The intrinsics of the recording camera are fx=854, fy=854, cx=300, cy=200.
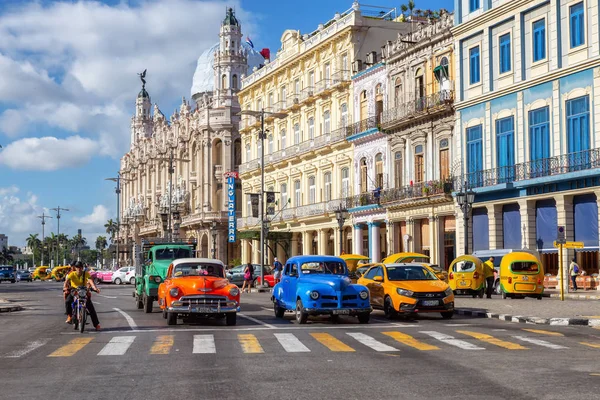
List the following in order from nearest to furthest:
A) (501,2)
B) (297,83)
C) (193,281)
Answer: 1. (193,281)
2. (501,2)
3. (297,83)

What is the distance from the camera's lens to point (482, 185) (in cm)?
4262

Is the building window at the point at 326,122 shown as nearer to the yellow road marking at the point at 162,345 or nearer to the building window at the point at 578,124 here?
the building window at the point at 578,124

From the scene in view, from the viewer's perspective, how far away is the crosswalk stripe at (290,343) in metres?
15.5

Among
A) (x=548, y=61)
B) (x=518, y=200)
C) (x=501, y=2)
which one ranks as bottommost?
(x=518, y=200)

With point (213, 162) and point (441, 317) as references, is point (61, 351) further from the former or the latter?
point (213, 162)

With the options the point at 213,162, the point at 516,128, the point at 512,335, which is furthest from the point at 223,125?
Result: the point at 512,335

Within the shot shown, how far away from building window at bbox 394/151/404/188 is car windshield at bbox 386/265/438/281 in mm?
26887

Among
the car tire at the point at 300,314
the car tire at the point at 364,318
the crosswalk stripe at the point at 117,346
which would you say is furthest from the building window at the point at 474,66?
the crosswalk stripe at the point at 117,346

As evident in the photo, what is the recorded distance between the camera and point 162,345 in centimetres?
1662

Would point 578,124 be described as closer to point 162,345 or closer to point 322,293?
point 322,293

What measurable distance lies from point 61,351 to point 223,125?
73052 millimetres

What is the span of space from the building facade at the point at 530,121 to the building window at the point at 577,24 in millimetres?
42

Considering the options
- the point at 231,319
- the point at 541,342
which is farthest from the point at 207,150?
the point at 541,342

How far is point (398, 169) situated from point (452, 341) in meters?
35.4
